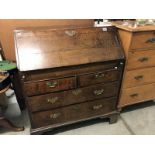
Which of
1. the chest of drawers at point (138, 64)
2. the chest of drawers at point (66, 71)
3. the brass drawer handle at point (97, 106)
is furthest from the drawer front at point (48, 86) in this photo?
the chest of drawers at point (138, 64)

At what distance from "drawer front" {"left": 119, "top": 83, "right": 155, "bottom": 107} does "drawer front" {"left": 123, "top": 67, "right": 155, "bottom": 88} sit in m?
0.06

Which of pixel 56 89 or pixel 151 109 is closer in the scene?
pixel 56 89

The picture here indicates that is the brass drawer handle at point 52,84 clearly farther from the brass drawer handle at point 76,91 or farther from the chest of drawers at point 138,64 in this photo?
the chest of drawers at point 138,64

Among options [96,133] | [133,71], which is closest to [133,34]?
[133,71]

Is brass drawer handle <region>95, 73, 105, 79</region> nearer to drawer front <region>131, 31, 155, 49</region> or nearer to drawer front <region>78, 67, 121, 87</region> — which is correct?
drawer front <region>78, 67, 121, 87</region>

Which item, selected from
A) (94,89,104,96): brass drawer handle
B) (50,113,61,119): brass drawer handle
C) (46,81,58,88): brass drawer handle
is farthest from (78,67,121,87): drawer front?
(50,113,61,119): brass drawer handle

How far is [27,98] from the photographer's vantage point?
4.39 ft

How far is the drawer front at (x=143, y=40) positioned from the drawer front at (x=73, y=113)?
584 mm

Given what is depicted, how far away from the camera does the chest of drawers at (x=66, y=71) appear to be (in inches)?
50.3

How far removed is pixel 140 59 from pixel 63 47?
2.51ft

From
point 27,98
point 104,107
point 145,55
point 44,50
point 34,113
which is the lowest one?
point 104,107

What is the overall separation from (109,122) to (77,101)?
1.75ft

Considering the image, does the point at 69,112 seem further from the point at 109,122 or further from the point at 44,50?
the point at 44,50

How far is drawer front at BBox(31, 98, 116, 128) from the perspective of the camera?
1.49 metres
